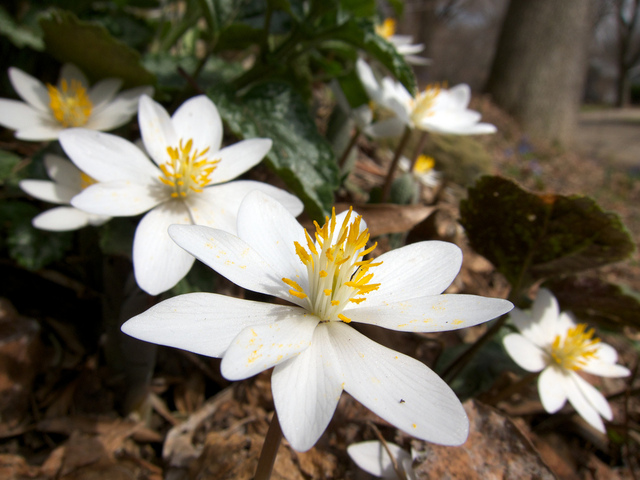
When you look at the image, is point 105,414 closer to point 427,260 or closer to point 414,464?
point 414,464

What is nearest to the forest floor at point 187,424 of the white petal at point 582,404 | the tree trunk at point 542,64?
the white petal at point 582,404

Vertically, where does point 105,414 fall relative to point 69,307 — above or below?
below

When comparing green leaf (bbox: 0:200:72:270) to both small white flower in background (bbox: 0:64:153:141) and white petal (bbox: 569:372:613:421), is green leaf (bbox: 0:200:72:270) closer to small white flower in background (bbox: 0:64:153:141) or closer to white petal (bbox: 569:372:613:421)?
small white flower in background (bbox: 0:64:153:141)

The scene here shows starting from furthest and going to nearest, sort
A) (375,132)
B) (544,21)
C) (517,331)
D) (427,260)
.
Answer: (544,21) → (375,132) → (517,331) → (427,260)

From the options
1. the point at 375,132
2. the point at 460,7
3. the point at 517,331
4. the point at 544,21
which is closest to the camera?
the point at 517,331

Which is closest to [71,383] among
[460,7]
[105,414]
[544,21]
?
[105,414]

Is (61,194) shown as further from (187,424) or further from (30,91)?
(187,424)

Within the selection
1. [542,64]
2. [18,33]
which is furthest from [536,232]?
[542,64]

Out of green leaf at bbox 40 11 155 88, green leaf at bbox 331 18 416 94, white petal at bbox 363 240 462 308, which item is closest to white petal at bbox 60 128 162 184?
green leaf at bbox 40 11 155 88

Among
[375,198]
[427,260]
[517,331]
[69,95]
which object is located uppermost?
[69,95]
